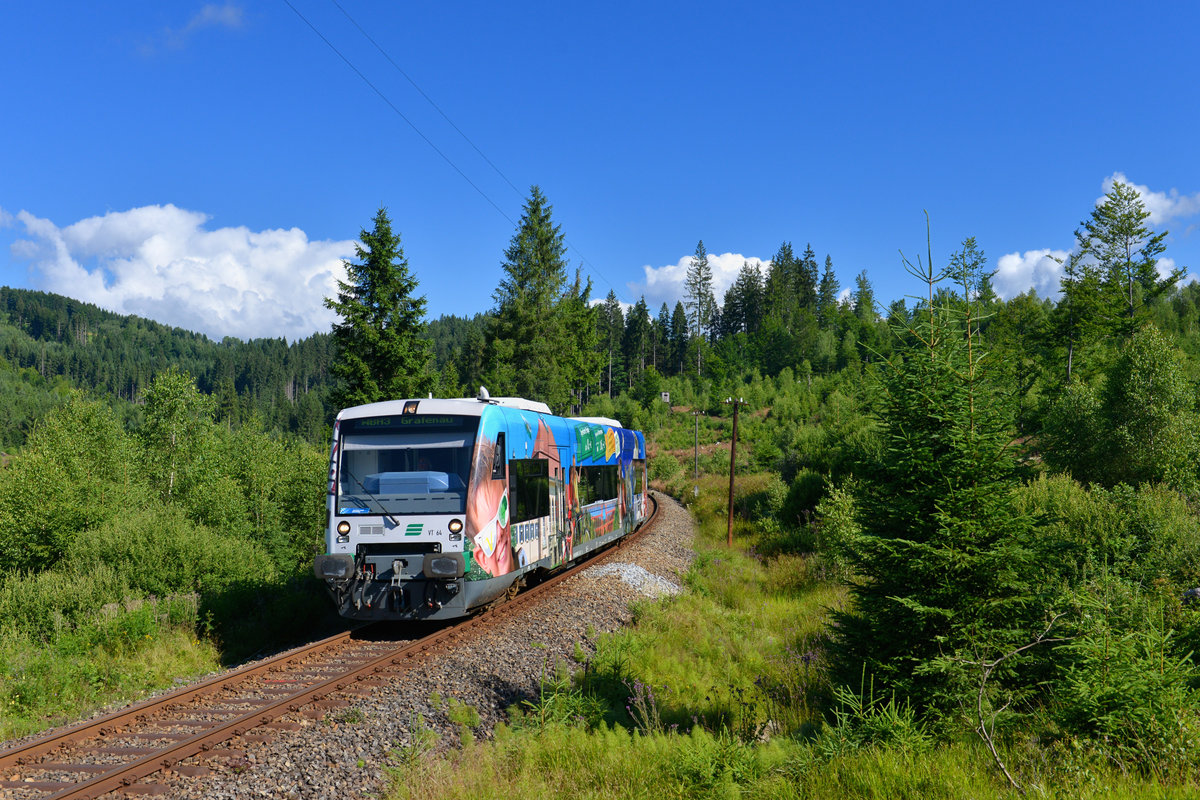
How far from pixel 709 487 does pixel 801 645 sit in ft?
110

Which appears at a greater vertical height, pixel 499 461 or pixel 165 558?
pixel 499 461

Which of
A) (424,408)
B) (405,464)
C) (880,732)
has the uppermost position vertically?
(424,408)

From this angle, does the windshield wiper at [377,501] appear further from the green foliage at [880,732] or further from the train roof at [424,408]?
the green foliage at [880,732]

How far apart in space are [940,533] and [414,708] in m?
5.85

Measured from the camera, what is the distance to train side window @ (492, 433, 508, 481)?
11.0 meters

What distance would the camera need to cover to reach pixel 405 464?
10.9 meters

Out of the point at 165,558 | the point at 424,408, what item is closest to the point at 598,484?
the point at 424,408

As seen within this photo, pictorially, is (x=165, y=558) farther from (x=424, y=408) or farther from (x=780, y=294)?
(x=780, y=294)

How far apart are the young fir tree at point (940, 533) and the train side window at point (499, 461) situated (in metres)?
6.33

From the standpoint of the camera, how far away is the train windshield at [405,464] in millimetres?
10555

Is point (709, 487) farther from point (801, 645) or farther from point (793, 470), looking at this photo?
point (801, 645)

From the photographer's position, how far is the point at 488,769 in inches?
230

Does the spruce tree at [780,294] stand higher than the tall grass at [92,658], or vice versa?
the spruce tree at [780,294]

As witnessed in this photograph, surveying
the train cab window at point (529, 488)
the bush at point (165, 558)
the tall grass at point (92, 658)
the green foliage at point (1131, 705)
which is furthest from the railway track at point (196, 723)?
the green foliage at point (1131, 705)
